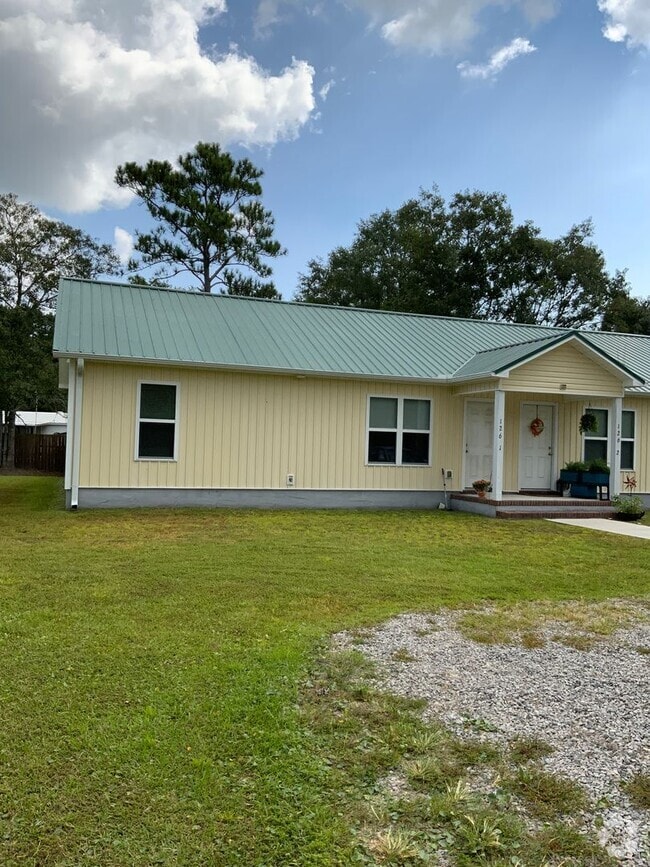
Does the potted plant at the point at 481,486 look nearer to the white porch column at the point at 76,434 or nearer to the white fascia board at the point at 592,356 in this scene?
the white fascia board at the point at 592,356

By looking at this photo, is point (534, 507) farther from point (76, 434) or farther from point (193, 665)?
point (193, 665)

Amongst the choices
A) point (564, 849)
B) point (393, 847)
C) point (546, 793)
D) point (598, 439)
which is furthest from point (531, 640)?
point (598, 439)

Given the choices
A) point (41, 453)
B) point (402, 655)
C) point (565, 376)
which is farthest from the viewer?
point (41, 453)

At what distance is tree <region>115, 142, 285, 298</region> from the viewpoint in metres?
26.0

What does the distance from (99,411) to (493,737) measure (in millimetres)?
9690

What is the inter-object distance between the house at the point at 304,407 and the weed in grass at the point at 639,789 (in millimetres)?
9485

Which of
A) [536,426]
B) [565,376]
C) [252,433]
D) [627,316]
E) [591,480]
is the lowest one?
[591,480]

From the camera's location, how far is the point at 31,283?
24.5 m

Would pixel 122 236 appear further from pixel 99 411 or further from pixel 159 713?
pixel 159 713

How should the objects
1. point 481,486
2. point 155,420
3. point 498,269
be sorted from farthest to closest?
point 498,269 < point 481,486 < point 155,420

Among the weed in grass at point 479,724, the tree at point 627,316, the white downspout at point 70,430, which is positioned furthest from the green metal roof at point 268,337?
the tree at point 627,316

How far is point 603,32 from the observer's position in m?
13.7

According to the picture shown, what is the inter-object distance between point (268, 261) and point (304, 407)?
627 inches

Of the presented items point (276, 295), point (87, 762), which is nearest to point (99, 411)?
point (87, 762)
